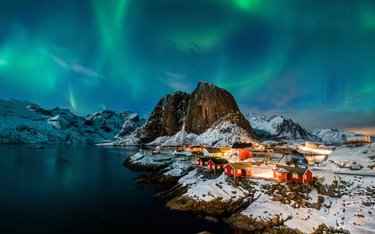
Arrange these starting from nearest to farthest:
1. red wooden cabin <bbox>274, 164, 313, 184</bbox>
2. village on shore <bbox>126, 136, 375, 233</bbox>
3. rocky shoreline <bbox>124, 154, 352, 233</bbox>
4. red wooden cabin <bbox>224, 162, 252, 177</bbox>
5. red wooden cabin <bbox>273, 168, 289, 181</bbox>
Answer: village on shore <bbox>126, 136, 375, 233</bbox> < rocky shoreline <bbox>124, 154, 352, 233</bbox> < red wooden cabin <bbox>274, 164, 313, 184</bbox> < red wooden cabin <bbox>273, 168, 289, 181</bbox> < red wooden cabin <bbox>224, 162, 252, 177</bbox>

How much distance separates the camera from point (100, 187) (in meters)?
55.8

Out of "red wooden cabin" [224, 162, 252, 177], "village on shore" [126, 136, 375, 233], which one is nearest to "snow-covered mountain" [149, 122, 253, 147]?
"village on shore" [126, 136, 375, 233]

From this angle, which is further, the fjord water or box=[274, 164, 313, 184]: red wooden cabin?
box=[274, 164, 313, 184]: red wooden cabin

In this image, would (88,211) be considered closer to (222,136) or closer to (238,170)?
(238,170)

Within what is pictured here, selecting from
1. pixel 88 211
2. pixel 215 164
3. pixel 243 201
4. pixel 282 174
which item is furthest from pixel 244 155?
pixel 88 211

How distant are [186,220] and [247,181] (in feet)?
52.2

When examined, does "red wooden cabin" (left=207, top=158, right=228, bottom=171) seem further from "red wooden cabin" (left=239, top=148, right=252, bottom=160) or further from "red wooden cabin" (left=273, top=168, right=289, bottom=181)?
"red wooden cabin" (left=239, top=148, right=252, bottom=160)

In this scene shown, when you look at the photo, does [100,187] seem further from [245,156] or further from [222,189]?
[245,156]

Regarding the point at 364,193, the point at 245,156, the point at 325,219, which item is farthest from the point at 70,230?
the point at 245,156

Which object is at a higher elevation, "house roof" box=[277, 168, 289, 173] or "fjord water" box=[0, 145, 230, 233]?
"house roof" box=[277, 168, 289, 173]

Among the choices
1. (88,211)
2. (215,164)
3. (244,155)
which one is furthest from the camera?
(244,155)

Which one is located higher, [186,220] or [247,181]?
[247,181]

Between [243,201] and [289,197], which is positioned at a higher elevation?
[289,197]

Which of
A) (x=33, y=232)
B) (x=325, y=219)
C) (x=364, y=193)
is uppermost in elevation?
(x=364, y=193)
